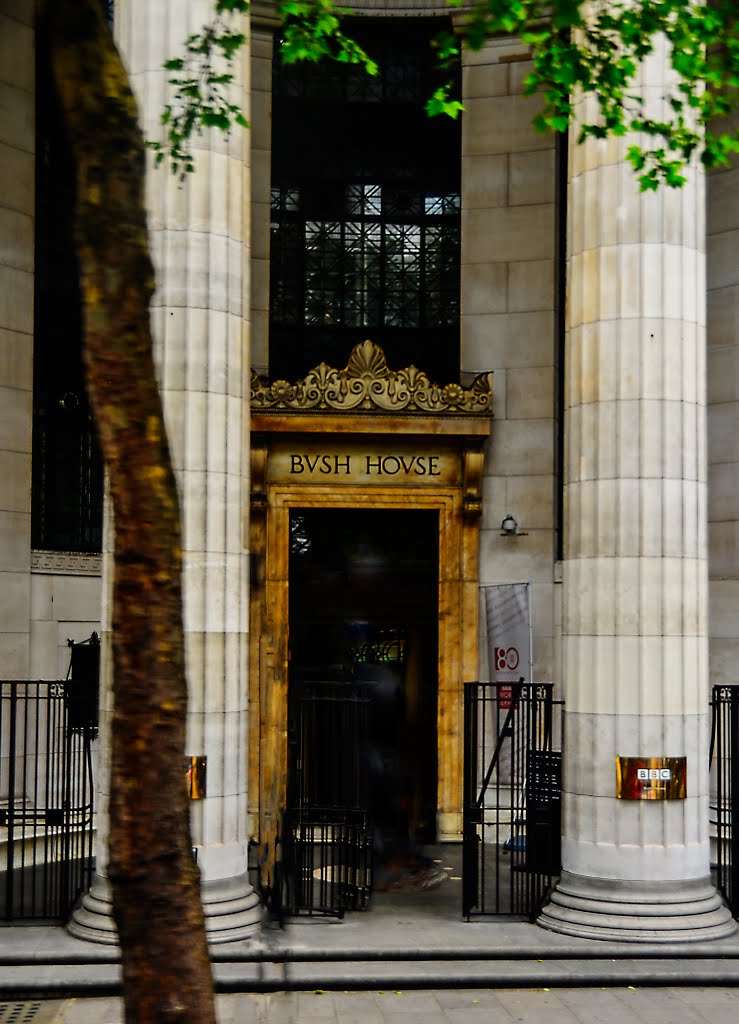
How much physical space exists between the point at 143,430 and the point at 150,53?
8.17 m

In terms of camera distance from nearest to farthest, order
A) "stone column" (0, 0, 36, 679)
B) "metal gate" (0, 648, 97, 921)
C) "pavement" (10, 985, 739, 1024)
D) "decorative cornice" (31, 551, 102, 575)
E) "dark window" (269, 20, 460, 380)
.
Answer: "pavement" (10, 985, 739, 1024) < "metal gate" (0, 648, 97, 921) < "stone column" (0, 0, 36, 679) < "decorative cornice" (31, 551, 102, 575) < "dark window" (269, 20, 460, 380)

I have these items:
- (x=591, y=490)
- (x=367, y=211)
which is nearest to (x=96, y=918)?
(x=591, y=490)

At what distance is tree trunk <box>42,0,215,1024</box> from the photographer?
5613 millimetres

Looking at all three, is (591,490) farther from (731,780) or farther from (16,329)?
(16,329)

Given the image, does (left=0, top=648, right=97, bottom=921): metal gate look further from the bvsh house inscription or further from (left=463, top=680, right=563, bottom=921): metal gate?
the bvsh house inscription

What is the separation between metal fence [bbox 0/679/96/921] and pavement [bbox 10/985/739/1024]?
1.81 metres

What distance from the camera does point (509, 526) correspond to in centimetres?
1828

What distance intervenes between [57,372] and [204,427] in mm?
5890

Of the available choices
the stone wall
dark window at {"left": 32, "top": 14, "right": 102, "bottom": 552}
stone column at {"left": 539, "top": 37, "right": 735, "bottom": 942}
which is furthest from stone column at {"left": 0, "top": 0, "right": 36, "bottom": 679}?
stone column at {"left": 539, "top": 37, "right": 735, "bottom": 942}

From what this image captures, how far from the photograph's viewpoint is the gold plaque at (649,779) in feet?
42.0

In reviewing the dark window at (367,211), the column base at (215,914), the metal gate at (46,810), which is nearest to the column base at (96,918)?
the column base at (215,914)

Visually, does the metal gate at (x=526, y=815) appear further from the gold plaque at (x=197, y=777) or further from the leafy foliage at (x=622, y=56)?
the leafy foliage at (x=622, y=56)

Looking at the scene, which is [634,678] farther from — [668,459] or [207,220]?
[207,220]

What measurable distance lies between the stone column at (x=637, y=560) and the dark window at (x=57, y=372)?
780 centimetres
